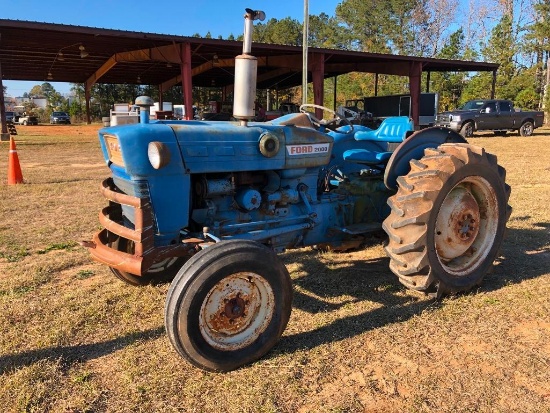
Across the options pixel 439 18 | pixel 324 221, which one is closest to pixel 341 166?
pixel 324 221

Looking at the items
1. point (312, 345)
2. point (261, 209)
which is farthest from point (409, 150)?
point (312, 345)

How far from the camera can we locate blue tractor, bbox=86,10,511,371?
2.77 meters

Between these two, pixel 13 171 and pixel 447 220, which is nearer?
pixel 447 220

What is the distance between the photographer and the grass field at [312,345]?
98.4 inches

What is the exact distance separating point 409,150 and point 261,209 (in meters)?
1.37

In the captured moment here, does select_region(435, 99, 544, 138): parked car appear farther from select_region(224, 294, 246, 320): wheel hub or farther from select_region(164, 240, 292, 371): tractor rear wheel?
select_region(224, 294, 246, 320): wheel hub

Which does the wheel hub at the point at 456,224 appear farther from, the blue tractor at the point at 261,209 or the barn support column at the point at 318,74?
the barn support column at the point at 318,74

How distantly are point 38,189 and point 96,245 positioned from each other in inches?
239

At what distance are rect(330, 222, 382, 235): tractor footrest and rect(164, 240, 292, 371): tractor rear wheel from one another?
1145 mm

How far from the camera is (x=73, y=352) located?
3000mm

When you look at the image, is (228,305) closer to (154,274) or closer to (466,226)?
(154,274)

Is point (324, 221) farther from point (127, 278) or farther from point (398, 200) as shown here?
point (127, 278)

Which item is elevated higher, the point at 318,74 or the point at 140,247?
the point at 318,74

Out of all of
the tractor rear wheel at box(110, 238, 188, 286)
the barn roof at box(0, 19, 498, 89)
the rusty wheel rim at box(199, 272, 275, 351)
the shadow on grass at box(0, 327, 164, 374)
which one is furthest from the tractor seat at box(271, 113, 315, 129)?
the barn roof at box(0, 19, 498, 89)
